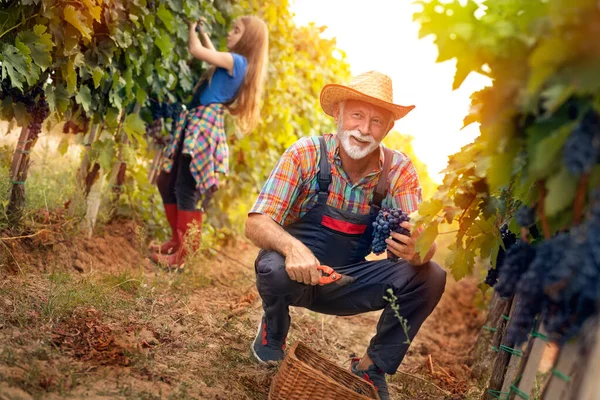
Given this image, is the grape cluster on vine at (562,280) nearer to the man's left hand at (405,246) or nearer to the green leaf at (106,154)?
the man's left hand at (405,246)

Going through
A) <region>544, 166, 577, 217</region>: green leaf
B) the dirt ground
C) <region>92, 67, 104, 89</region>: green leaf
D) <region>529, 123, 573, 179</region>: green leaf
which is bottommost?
the dirt ground

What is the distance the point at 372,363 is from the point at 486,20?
192 centimetres

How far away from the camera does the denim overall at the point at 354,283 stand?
126 inches

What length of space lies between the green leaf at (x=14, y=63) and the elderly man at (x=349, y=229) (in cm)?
141

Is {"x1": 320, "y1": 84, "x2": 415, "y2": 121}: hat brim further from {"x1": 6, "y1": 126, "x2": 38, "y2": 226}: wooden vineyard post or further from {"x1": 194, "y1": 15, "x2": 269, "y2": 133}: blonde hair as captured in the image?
{"x1": 6, "y1": 126, "x2": 38, "y2": 226}: wooden vineyard post

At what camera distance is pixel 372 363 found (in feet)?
10.7

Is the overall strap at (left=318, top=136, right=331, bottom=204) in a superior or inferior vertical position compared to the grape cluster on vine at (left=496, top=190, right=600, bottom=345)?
superior

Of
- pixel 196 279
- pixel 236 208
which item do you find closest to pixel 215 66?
pixel 196 279

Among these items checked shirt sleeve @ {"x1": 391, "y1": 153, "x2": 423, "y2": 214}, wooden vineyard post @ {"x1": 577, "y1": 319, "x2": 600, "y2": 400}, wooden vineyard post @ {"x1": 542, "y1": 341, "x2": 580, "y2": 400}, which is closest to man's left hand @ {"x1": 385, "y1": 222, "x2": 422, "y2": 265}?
checked shirt sleeve @ {"x1": 391, "y1": 153, "x2": 423, "y2": 214}

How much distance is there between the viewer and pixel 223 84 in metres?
5.11

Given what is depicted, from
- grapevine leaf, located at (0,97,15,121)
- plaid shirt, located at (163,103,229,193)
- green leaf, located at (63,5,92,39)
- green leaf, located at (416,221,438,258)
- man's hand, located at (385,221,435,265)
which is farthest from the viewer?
plaid shirt, located at (163,103,229,193)

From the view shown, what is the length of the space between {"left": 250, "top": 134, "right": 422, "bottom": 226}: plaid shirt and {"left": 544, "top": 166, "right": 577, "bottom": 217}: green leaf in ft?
5.47

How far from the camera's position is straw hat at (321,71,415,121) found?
11.4ft

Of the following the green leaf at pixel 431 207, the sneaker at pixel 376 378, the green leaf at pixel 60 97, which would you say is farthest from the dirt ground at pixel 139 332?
the green leaf at pixel 431 207
